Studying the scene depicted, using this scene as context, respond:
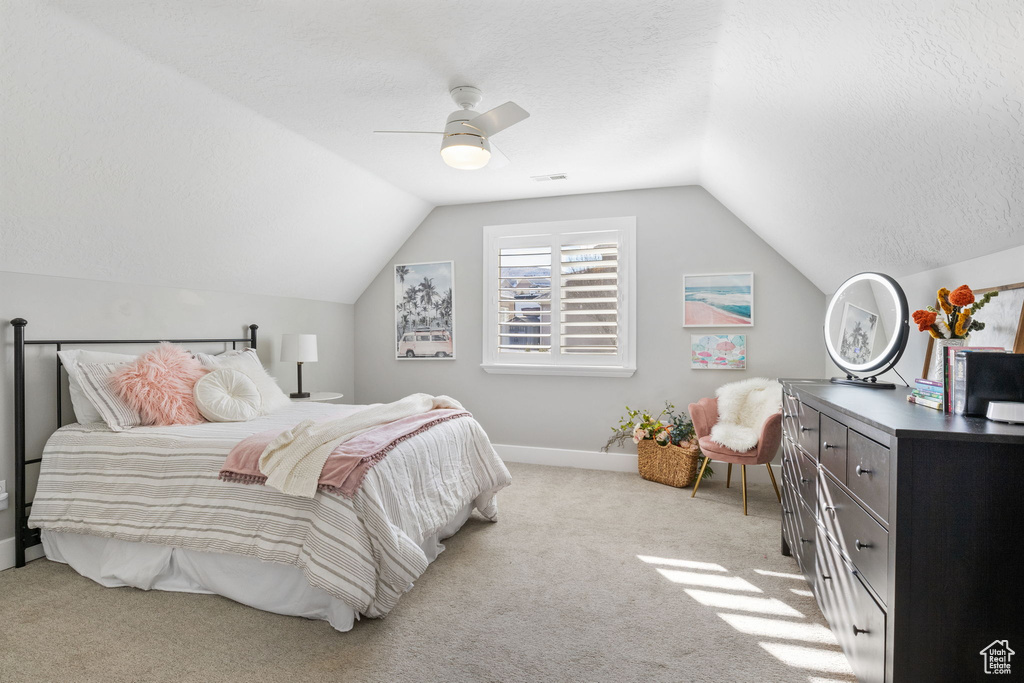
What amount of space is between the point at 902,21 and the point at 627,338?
133 inches

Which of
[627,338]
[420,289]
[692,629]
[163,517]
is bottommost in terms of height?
[692,629]

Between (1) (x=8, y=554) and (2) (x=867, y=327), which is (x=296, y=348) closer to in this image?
(1) (x=8, y=554)

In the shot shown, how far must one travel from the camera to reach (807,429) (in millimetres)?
2510

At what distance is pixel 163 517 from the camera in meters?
2.54

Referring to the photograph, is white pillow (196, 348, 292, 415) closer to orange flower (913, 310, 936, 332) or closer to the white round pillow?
the white round pillow

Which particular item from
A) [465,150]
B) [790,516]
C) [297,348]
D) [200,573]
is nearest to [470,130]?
[465,150]

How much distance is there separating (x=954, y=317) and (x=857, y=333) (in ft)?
2.42

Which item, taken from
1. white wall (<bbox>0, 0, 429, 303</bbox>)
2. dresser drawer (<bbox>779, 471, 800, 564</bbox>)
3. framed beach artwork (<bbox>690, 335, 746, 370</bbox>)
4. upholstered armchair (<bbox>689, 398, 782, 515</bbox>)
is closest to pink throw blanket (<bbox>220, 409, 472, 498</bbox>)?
white wall (<bbox>0, 0, 429, 303</bbox>)

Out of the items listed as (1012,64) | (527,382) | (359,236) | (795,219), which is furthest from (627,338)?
(1012,64)

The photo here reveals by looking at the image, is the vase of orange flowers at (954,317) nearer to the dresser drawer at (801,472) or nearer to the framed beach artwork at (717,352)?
the dresser drawer at (801,472)

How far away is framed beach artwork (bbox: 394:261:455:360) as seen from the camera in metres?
5.29

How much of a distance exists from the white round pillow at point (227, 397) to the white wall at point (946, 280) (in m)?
3.62

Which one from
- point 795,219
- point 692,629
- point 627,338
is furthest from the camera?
point 627,338

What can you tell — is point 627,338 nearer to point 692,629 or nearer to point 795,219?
point 795,219
